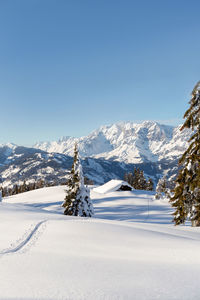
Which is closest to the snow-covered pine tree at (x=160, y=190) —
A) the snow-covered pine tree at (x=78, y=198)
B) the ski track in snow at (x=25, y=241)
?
the snow-covered pine tree at (x=78, y=198)

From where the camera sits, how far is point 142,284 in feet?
16.9

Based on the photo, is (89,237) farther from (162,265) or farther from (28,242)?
(162,265)

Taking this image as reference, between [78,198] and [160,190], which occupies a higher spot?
[78,198]

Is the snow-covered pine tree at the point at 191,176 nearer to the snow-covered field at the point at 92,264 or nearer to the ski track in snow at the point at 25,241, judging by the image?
the snow-covered field at the point at 92,264

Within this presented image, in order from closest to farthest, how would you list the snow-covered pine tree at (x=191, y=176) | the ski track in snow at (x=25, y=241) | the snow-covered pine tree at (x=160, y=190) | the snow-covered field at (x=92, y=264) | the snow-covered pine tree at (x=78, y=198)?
1. the snow-covered field at (x=92, y=264)
2. the ski track in snow at (x=25, y=241)
3. the snow-covered pine tree at (x=191, y=176)
4. the snow-covered pine tree at (x=78, y=198)
5. the snow-covered pine tree at (x=160, y=190)

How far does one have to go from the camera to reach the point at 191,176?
16.6m

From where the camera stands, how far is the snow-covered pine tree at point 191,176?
53.2 feet

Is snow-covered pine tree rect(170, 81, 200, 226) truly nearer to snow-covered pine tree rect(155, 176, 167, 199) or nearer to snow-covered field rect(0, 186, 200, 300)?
snow-covered field rect(0, 186, 200, 300)

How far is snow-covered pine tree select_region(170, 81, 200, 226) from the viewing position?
53.2 feet

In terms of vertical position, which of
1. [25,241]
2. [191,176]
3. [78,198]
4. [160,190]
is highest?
[191,176]

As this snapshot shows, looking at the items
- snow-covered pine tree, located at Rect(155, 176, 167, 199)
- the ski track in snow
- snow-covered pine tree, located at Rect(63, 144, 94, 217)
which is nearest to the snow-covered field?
the ski track in snow

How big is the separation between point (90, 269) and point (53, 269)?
107 cm

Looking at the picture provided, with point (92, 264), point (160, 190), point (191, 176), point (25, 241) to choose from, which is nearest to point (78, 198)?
point (191, 176)

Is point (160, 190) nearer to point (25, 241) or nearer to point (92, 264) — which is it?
point (25, 241)
